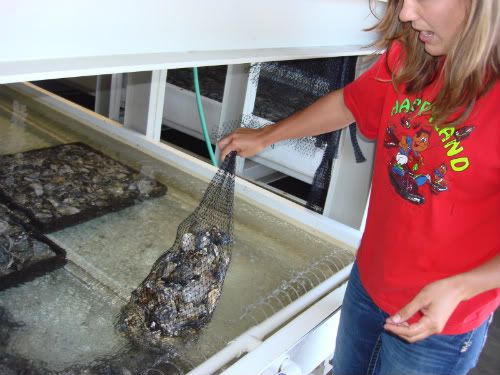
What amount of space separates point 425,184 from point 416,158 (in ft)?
0.16

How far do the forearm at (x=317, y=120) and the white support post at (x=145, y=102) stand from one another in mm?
668

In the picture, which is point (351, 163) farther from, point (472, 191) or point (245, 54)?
point (245, 54)

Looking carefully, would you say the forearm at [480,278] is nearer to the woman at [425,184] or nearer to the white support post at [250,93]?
the woman at [425,184]

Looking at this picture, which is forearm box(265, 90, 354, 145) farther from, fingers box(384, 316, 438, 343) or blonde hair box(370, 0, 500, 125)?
fingers box(384, 316, 438, 343)

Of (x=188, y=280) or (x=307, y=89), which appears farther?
(x=307, y=89)

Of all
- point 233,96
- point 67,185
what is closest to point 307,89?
point 233,96

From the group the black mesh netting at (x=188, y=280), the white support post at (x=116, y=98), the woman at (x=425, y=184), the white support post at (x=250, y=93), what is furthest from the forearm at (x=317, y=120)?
the white support post at (x=116, y=98)

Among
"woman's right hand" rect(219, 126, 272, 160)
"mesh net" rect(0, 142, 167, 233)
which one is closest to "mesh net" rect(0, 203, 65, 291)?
"mesh net" rect(0, 142, 167, 233)

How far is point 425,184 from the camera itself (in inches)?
34.5

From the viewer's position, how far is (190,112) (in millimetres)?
2670

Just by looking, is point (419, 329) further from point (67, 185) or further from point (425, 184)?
point (67, 185)

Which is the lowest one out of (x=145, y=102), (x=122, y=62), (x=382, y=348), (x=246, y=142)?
(x=382, y=348)

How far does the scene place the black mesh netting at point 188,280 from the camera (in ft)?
3.09

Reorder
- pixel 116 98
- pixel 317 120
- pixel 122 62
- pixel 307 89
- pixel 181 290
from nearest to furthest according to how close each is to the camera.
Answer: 1. pixel 122 62
2. pixel 181 290
3. pixel 317 120
4. pixel 307 89
5. pixel 116 98
